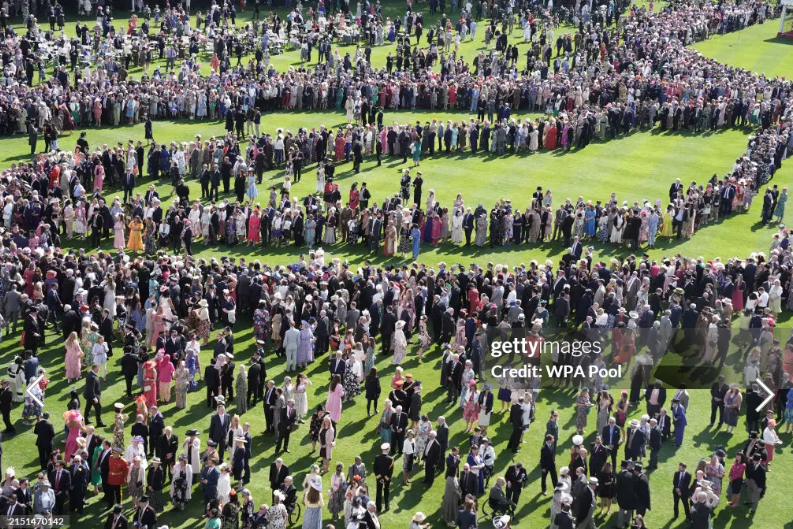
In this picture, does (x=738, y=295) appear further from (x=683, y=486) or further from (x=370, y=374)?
(x=370, y=374)

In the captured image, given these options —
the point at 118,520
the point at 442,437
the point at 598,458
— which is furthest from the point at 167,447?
the point at 598,458

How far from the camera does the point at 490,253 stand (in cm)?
3784

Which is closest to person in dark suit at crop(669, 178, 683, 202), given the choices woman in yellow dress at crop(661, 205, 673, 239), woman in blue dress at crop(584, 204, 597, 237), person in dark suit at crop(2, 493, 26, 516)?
woman in yellow dress at crop(661, 205, 673, 239)

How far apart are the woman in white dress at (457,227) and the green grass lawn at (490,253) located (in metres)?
0.51

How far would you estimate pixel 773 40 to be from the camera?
7438 cm

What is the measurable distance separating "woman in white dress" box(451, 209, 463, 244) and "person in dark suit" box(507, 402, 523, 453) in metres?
13.0

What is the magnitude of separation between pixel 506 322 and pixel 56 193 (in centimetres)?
1724

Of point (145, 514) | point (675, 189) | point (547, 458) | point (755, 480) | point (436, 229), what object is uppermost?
point (675, 189)

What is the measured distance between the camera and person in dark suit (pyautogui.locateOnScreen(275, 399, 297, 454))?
82.1 feet

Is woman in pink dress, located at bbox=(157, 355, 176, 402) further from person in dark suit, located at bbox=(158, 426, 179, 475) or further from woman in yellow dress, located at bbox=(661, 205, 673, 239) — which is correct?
woman in yellow dress, located at bbox=(661, 205, 673, 239)

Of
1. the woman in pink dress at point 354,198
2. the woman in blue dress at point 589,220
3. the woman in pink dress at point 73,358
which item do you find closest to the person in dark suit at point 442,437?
the woman in pink dress at point 73,358

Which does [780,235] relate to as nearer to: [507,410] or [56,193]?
[507,410]

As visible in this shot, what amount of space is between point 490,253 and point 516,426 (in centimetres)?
1280

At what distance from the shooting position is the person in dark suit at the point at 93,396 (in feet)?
85.5
